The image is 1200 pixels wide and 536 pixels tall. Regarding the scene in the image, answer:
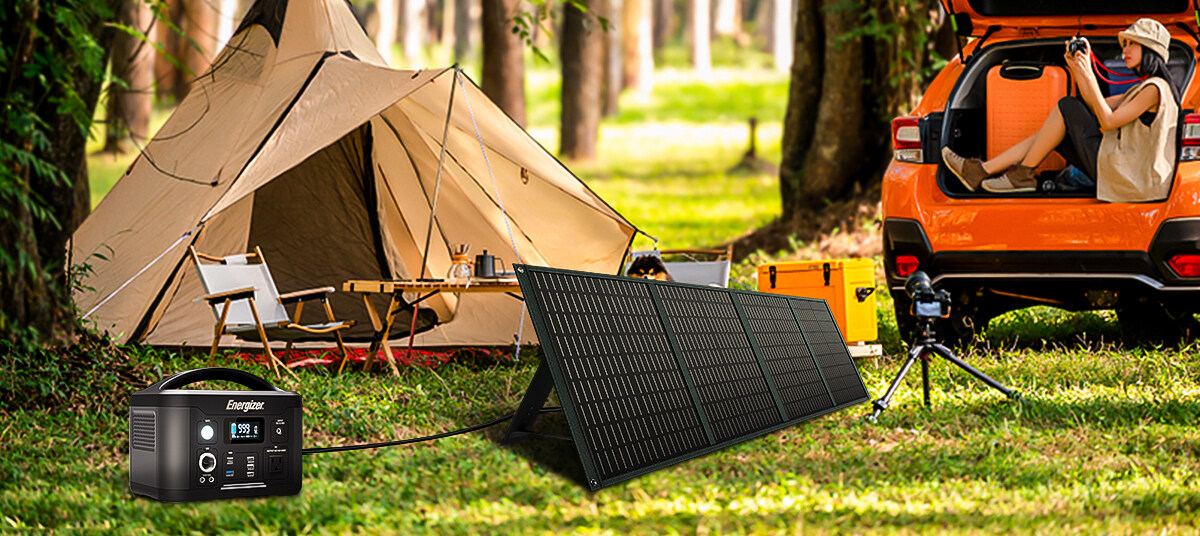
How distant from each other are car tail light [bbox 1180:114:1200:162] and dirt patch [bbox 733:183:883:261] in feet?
14.0

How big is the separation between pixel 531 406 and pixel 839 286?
8.96ft

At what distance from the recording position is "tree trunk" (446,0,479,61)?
49.4 m

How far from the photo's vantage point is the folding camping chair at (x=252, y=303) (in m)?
6.19

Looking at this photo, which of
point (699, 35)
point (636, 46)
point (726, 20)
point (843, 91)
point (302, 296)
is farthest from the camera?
point (726, 20)

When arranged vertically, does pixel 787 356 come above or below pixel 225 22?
below

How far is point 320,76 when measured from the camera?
7070 millimetres

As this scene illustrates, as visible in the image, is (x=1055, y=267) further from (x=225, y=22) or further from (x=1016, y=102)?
(x=225, y=22)

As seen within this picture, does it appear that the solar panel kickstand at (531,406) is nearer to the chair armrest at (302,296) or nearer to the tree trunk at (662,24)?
the chair armrest at (302,296)

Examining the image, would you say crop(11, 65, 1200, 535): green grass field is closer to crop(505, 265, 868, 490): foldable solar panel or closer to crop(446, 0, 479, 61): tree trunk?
crop(505, 265, 868, 490): foldable solar panel

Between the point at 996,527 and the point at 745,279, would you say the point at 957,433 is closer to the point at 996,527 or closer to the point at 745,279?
the point at 996,527

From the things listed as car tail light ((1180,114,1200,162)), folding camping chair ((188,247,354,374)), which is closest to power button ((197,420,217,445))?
folding camping chair ((188,247,354,374))

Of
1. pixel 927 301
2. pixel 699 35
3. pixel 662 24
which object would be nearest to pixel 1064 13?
pixel 927 301

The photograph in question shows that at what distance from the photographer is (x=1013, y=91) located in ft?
20.1

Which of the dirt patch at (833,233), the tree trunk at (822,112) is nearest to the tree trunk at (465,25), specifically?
the tree trunk at (822,112)
